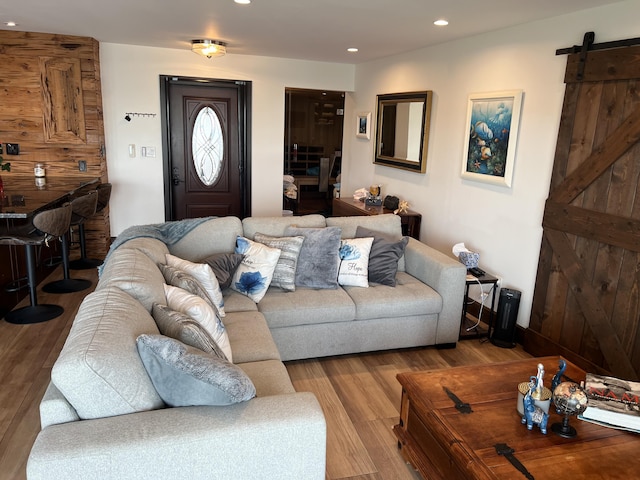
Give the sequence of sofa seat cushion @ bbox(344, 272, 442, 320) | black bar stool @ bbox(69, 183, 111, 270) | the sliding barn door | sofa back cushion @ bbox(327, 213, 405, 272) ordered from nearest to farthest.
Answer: the sliding barn door → sofa seat cushion @ bbox(344, 272, 442, 320) → sofa back cushion @ bbox(327, 213, 405, 272) → black bar stool @ bbox(69, 183, 111, 270)

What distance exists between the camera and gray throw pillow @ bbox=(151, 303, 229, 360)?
1806mm

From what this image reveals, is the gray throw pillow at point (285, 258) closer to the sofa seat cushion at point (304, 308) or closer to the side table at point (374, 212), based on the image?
the sofa seat cushion at point (304, 308)

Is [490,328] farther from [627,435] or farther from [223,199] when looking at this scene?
[223,199]

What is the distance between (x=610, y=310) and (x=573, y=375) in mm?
893

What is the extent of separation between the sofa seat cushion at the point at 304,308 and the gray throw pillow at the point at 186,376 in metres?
1.38

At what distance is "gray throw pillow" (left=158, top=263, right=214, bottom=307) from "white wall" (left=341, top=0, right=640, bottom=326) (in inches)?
96.7

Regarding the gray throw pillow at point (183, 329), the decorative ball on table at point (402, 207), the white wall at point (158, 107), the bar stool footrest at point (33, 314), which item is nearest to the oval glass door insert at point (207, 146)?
the white wall at point (158, 107)

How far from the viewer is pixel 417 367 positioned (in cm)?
325

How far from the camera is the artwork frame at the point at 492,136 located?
362 cm

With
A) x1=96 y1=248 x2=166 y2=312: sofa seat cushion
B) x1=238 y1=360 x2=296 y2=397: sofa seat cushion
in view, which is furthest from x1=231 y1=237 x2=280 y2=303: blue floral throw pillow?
x1=238 y1=360 x2=296 y2=397: sofa seat cushion

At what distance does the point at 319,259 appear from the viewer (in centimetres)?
340

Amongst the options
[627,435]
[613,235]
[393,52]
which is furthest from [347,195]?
[627,435]

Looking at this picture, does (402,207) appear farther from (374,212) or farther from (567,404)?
(567,404)

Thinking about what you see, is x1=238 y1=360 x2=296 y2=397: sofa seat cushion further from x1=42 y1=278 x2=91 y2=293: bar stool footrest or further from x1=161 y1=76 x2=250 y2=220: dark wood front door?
x1=161 y1=76 x2=250 y2=220: dark wood front door
